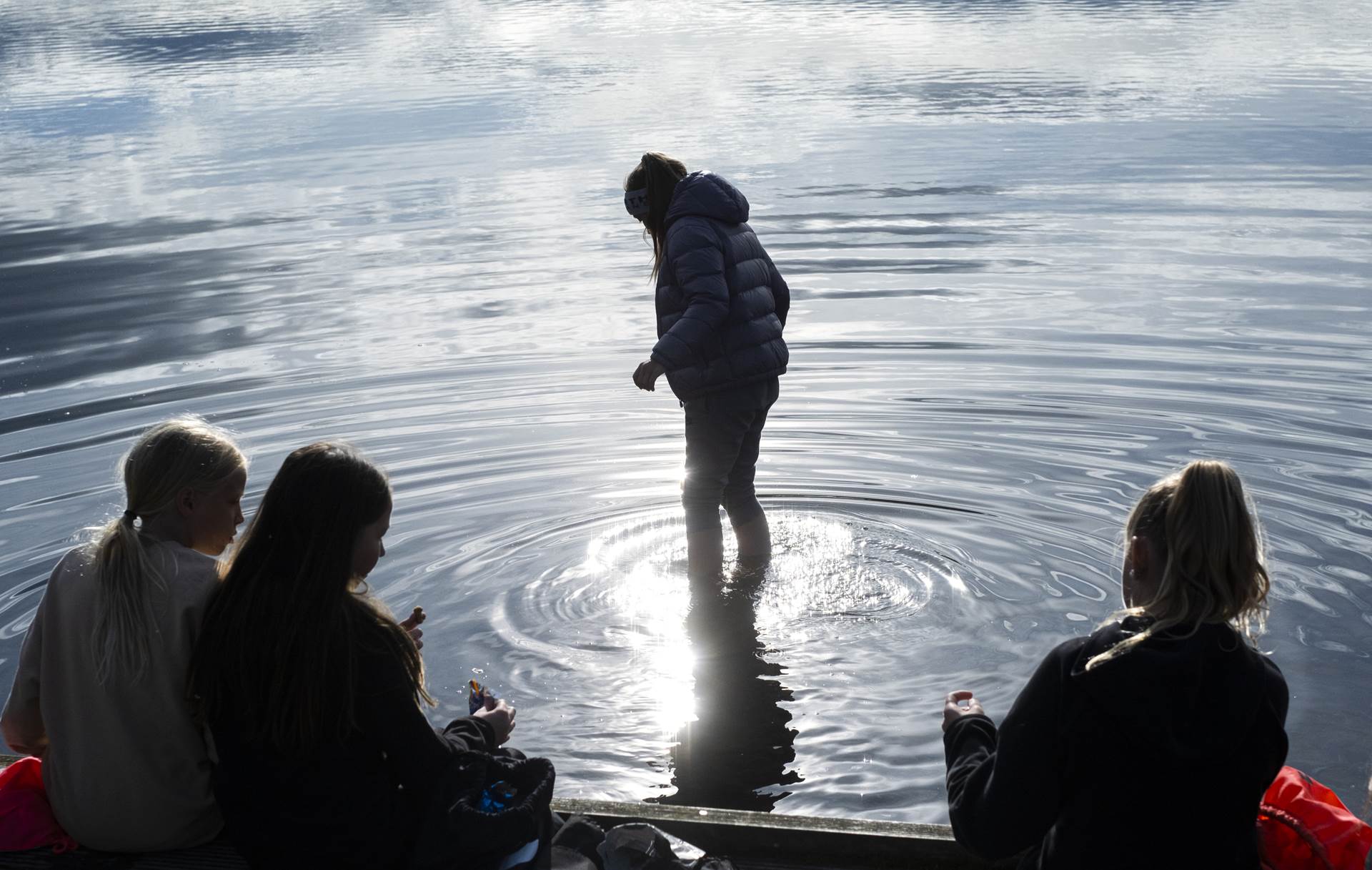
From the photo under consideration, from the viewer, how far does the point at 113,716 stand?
3.51 m

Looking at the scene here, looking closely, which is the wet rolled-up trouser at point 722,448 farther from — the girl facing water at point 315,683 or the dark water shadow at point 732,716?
the girl facing water at point 315,683

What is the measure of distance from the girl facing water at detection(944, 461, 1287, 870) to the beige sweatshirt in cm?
208

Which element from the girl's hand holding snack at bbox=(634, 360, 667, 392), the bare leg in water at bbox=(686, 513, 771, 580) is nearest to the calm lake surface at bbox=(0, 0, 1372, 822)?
the bare leg in water at bbox=(686, 513, 771, 580)

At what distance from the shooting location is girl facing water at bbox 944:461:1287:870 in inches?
109

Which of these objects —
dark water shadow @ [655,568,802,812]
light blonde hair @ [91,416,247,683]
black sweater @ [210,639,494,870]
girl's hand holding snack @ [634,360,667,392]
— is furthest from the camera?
girl's hand holding snack @ [634,360,667,392]

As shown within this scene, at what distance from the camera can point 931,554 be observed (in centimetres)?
Answer: 706

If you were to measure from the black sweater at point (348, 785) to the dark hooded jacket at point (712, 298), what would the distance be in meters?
2.88

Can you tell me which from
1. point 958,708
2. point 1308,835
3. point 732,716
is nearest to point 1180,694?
point 1308,835

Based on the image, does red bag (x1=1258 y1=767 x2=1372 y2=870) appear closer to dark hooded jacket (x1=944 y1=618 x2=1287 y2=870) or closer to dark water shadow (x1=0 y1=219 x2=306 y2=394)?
dark hooded jacket (x1=944 y1=618 x2=1287 y2=870)

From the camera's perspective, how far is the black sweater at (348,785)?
10.7 ft

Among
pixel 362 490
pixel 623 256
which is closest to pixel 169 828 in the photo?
pixel 362 490

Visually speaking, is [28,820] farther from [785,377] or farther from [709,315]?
[785,377]

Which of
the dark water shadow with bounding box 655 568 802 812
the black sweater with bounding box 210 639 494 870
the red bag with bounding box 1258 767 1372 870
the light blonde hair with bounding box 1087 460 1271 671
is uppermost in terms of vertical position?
the light blonde hair with bounding box 1087 460 1271 671

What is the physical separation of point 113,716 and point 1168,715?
2.57 meters
